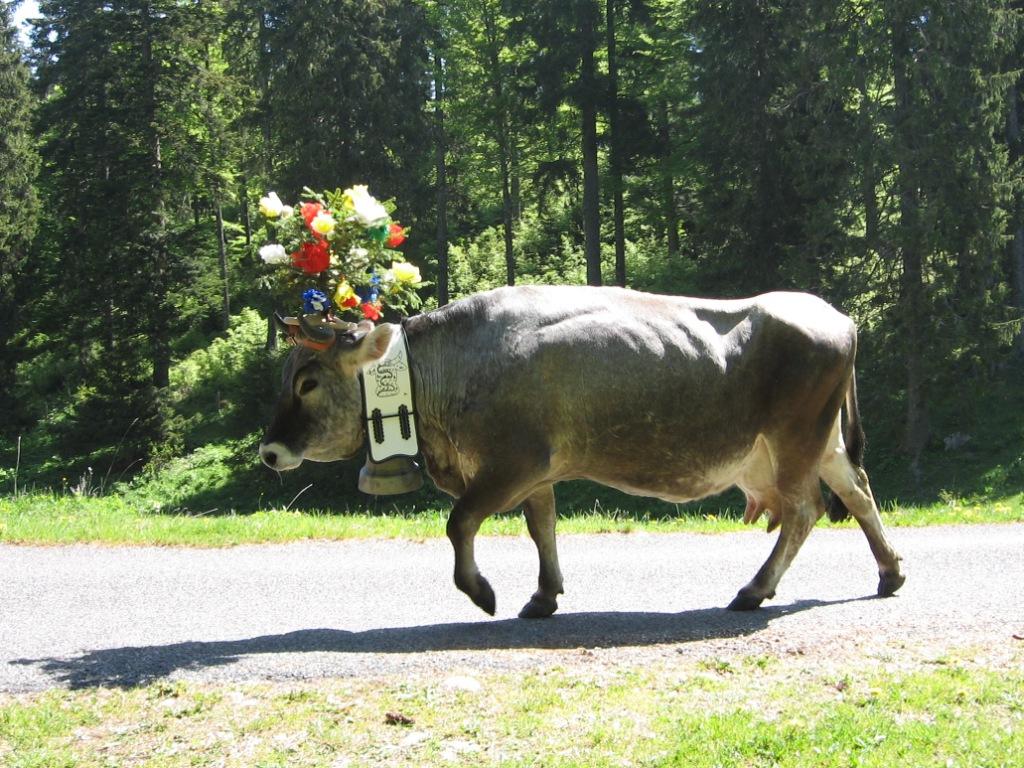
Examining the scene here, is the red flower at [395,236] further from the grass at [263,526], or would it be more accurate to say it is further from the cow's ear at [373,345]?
the grass at [263,526]

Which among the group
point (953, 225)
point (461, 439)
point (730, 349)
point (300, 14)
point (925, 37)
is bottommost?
point (461, 439)

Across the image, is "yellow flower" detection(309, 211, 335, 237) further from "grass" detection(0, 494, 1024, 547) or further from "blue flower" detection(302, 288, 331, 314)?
"grass" detection(0, 494, 1024, 547)

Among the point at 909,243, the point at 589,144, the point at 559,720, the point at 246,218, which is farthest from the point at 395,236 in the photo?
the point at 246,218

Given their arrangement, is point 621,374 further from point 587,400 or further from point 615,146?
point 615,146

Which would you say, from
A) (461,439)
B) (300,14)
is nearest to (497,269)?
(300,14)

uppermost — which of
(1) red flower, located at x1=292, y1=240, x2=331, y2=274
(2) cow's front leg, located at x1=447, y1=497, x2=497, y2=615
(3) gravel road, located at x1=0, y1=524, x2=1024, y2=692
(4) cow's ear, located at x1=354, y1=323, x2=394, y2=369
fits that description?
(1) red flower, located at x1=292, y1=240, x2=331, y2=274

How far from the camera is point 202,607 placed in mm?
8398

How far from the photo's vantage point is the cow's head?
7703 millimetres

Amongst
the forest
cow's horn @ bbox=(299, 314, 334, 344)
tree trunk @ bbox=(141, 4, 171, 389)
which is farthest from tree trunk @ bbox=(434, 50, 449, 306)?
cow's horn @ bbox=(299, 314, 334, 344)

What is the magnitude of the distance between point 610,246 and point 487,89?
8146mm

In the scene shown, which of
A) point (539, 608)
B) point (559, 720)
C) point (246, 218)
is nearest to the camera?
point (559, 720)

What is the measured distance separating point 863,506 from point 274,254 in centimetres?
450

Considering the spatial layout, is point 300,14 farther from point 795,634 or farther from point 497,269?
point 795,634

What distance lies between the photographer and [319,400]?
7.75m
